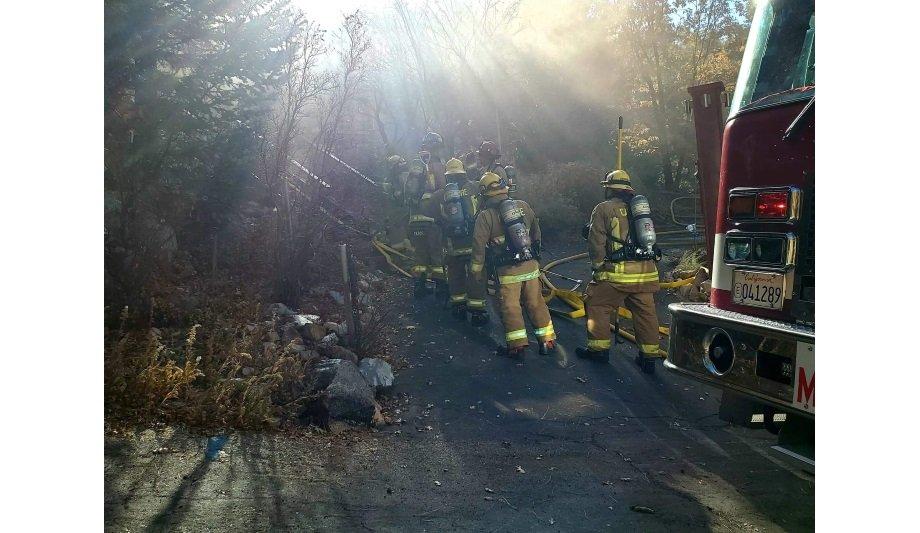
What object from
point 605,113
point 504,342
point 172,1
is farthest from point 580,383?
point 605,113

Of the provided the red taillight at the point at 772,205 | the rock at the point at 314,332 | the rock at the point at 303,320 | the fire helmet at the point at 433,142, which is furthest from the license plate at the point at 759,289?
the fire helmet at the point at 433,142

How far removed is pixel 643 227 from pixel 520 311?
141cm

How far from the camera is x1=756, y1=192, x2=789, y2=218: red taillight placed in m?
3.04

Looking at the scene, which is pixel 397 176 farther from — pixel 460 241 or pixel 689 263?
pixel 689 263

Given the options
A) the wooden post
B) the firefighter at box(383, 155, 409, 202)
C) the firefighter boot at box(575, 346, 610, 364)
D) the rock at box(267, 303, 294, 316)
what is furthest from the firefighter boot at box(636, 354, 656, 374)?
the firefighter at box(383, 155, 409, 202)

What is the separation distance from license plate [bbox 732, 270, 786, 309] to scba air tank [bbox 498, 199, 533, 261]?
11.9 feet

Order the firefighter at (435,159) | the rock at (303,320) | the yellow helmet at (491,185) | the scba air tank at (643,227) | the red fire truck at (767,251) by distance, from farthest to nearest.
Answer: the firefighter at (435,159)
the yellow helmet at (491,185)
the rock at (303,320)
the scba air tank at (643,227)
the red fire truck at (767,251)

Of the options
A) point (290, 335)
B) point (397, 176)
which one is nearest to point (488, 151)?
point (397, 176)

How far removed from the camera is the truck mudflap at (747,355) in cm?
275

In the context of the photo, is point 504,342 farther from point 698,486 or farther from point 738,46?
point 738,46

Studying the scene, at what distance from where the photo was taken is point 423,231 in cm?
966

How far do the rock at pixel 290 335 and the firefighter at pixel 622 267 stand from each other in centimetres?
263

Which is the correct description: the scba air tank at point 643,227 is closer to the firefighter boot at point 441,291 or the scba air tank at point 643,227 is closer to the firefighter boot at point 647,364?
the firefighter boot at point 647,364

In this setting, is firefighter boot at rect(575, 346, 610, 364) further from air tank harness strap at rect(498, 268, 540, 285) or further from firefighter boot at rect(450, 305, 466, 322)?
firefighter boot at rect(450, 305, 466, 322)
